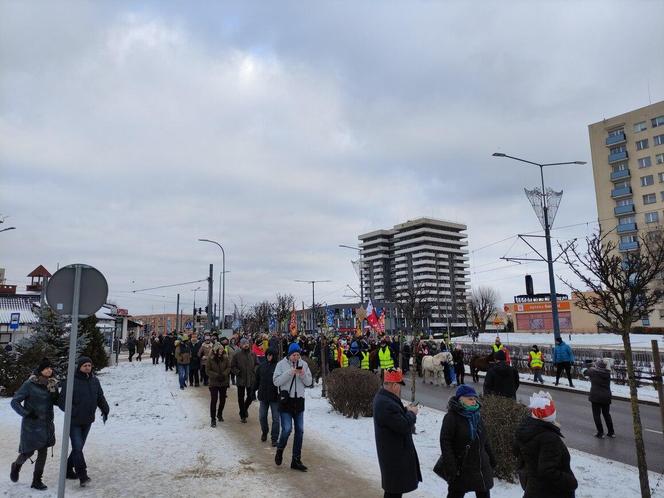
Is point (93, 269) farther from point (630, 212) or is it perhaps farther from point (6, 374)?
point (630, 212)

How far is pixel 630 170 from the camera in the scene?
7231 cm

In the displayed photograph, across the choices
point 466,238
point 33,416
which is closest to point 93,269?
point 33,416

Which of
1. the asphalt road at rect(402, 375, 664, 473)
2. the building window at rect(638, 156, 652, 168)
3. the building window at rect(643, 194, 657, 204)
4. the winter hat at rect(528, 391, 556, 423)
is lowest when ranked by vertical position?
the asphalt road at rect(402, 375, 664, 473)

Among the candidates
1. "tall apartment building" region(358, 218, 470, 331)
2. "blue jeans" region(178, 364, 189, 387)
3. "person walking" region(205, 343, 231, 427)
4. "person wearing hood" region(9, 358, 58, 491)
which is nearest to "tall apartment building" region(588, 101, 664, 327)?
"blue jeans" region(178, 364, 189, 387)

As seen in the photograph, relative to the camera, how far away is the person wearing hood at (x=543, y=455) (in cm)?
389

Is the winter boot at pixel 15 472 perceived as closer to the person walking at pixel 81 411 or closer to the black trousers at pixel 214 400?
the person walking at pixel 81 411

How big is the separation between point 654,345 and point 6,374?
16.8m

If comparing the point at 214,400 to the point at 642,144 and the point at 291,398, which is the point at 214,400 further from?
the point at 642,144

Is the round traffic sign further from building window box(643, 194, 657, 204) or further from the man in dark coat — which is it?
building window box(643, 194, 657, 204)

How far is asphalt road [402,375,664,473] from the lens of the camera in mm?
9320

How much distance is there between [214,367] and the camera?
1074 cm

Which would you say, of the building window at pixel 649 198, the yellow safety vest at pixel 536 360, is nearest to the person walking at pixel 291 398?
the yellow safety vest at pixel 536 360

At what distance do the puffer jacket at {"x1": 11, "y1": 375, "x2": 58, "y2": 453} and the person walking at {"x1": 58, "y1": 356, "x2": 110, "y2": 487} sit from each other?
19 centimetres

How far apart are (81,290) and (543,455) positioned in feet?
18.0
